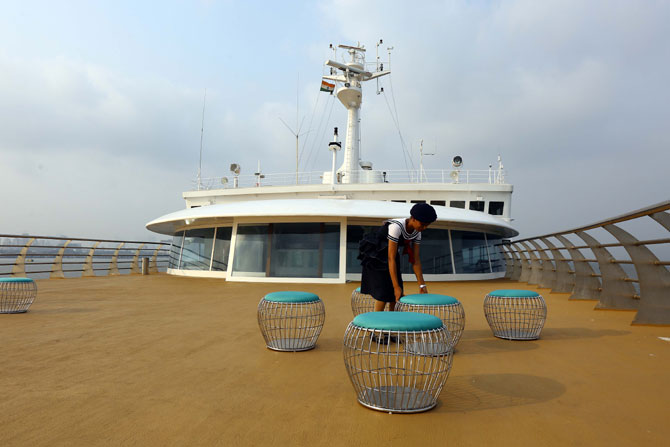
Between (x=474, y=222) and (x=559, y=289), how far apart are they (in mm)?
3026

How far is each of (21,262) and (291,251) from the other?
8074 mm

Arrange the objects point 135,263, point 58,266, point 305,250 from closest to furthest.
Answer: point 305,250 < point 58,266 < point 135,263

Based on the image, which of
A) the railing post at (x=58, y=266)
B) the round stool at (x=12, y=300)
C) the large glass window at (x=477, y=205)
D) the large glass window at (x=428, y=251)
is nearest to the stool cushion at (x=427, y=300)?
the round stool at (x=12, y=300)

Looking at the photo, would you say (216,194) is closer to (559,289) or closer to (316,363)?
(559,289)

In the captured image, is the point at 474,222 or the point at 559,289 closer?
the point at 559,289

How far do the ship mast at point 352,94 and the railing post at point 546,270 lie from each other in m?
11.9

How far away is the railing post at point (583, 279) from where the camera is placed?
8.45 meters

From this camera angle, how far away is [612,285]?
709cm

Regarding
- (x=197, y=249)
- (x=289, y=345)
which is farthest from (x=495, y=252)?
(x=289, y=345)

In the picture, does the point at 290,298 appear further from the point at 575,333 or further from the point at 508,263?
the point at 508,263

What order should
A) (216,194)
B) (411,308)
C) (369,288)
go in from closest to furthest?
(411,308) → (369,288) → (216,194)

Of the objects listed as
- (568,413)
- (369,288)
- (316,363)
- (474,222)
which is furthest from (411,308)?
(474,222)

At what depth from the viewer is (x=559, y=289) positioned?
32.7ft

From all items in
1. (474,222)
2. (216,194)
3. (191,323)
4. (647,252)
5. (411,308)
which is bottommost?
(191,323)
